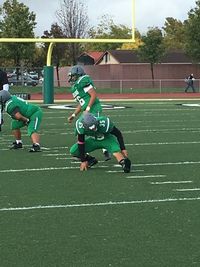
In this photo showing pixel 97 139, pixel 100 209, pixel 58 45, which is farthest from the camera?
pixel 58 45

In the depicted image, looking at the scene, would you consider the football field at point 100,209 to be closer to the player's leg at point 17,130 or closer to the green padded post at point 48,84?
the player's leg at point 17,130

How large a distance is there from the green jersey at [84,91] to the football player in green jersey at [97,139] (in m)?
0.80

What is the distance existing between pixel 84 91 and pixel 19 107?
1.74 m

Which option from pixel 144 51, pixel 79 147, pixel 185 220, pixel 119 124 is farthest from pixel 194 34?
pixel 185 220

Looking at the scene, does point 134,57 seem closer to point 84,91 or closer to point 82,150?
point 84,91

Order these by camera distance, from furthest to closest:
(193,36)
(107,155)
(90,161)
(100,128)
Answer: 1. (193,36)
2. (107,155)
3. (90,161)
4. (100,128)

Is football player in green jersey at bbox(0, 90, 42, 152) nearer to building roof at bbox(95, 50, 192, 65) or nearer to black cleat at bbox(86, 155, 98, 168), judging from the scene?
black cleat at bbox(86, 155, 98, 168)

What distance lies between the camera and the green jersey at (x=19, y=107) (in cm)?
1133

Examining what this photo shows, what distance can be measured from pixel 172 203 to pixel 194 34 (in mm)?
43511

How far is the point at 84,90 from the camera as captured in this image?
10156 mm

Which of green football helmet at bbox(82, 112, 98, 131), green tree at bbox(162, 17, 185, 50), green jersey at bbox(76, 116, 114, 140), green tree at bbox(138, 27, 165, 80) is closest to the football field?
green jersey at bbox(76, 116, 114, 140)

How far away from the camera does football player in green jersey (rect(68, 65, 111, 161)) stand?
32.8 feet

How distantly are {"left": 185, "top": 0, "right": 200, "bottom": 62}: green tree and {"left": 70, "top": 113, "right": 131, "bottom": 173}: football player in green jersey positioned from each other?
4048 cm

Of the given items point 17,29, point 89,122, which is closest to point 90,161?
point 89,122
